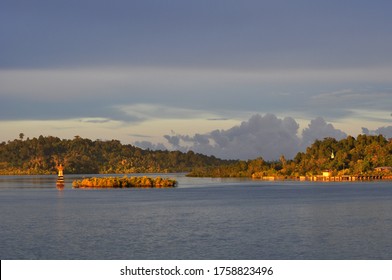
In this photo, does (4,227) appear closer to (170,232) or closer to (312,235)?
(170,232)

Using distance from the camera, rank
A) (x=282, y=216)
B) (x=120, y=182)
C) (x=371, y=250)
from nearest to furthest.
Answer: (x=371, y=250), (x=282, y=216), (x=120, y=182)

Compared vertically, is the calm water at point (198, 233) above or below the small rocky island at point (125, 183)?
below

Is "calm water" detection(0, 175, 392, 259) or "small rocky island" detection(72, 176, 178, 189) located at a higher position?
"small rocky island" detection(72, 176, 178, 189)

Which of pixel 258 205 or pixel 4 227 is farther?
pixel 258 205

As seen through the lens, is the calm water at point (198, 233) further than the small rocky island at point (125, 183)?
No

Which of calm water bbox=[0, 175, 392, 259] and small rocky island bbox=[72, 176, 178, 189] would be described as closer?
calm water bbox=[0, 175, 392, 259]

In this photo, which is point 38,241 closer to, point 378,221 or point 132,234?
point 132,234

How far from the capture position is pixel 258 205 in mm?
102062

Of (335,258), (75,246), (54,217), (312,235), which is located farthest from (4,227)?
(335,258)

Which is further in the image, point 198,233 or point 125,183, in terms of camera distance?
point 125,183

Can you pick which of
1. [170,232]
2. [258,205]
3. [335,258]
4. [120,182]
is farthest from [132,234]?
[120,182]

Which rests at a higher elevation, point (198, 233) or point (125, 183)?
point (125, 183)

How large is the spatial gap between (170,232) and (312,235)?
13.4 meters
